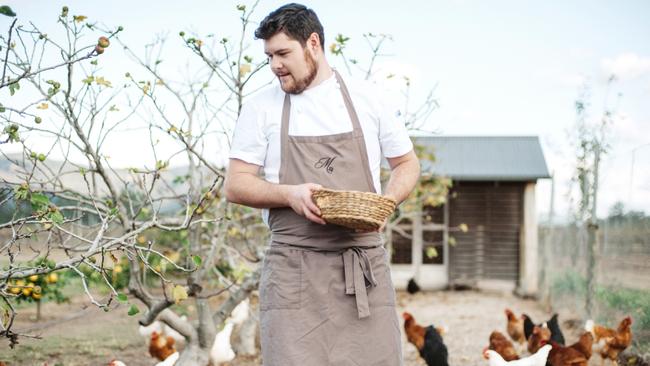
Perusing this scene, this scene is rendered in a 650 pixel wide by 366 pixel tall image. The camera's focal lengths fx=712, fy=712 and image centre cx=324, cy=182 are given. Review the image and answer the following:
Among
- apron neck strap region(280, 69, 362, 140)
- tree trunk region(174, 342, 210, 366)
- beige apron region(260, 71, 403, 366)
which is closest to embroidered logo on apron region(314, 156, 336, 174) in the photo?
beige apron region(260, 71, 403, 366)

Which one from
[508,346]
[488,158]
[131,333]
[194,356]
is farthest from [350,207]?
[488,158]

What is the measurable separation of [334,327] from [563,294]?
9.29 metres

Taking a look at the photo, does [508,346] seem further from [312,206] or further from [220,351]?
[312,206]

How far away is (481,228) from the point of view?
631 inches

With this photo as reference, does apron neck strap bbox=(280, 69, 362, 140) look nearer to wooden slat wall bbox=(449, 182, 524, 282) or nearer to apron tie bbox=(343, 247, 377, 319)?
apron tie bbox=(343, 247, 377, 319)

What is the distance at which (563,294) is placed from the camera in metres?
11.0

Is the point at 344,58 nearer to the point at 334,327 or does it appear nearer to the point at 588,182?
the point at 334,327

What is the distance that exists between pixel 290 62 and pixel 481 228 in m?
14.0

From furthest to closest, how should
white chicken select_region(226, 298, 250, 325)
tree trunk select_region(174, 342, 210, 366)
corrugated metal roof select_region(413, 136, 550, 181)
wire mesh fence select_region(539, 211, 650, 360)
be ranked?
corrugated metal roof select_region(413, 136, 550, 181) < white chicken select_region(226, 298, 250, 325) < wire mesh fence select_region(539, 211, 650, 360) < tree trunk select_region(174, 342, 210, 366)

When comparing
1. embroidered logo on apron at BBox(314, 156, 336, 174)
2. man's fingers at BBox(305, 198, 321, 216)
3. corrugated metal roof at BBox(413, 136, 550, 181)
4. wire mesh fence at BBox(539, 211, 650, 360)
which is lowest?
wire mesh fence at BBox(539, 211, 650, 360)

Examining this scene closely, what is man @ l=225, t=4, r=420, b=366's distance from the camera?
248cm

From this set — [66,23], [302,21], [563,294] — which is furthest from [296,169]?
[563,294]

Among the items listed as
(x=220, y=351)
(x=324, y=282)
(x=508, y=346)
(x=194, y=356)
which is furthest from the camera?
(x=508, y=346)

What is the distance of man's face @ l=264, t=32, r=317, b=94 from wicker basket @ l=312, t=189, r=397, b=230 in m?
0.48
